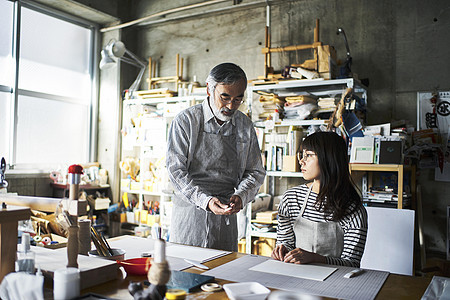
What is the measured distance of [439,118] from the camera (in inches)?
138

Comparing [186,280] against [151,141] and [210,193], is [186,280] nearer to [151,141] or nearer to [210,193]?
[210,193]

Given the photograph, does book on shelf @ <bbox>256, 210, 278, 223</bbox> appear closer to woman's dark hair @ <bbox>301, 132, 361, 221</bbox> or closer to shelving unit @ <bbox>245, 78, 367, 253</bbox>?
shelving unit @ <bbox>245, 78, 367, 253</bbox>

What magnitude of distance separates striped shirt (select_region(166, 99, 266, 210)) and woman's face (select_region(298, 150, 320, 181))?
1.10 ft

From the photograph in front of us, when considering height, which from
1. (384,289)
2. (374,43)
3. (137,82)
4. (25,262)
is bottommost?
(384,289)

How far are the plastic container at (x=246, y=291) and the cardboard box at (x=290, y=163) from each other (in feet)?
8.25

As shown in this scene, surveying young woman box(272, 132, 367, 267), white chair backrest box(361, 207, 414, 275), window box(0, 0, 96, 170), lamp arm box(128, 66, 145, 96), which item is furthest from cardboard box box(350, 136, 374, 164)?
window box(0, 0, 96, 170)

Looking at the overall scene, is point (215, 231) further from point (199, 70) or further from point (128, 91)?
point (128, 91)

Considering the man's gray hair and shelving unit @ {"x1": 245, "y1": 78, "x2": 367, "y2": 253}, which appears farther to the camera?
shelving unit @ {"x1": 245, "y1": 78, "x2": 367, "y2": 253}

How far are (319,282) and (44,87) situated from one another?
439cm

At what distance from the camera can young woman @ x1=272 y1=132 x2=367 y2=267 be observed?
1.72 meters

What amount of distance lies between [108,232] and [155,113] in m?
1.60

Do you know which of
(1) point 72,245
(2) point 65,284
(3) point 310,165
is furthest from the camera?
(3) point 310,165

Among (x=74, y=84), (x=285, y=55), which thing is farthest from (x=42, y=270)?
(x=74, y=84)

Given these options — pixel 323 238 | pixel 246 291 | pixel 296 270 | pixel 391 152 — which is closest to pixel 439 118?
pixel 391 152
